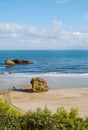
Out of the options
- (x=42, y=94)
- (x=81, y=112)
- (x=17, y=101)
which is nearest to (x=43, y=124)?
(x=81, y=112)

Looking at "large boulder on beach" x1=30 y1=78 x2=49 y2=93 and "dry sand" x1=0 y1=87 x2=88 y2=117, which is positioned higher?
"large boulder on beach" x1=30 y1=78 x2=49 y2=93

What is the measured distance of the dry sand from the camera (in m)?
31.3

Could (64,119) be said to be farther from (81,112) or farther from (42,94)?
(42,94)

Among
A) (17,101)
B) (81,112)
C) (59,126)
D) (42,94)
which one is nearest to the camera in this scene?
(59,126)

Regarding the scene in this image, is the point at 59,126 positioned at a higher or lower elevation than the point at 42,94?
higher

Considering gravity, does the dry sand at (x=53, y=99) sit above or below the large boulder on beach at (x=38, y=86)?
below

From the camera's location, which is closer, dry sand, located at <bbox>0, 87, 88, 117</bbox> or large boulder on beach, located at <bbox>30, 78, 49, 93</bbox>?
dry sand, located at <bbox>0, 87, 88, 117</bbox>

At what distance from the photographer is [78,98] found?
3581 centimetres

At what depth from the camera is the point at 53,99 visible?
3553 cm

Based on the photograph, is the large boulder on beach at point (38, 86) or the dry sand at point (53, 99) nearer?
the dry sand at point (53, 99)

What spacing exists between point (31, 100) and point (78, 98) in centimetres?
505

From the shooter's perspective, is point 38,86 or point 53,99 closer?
point 53,99

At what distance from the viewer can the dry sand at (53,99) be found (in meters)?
31.3

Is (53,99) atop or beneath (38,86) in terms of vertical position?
beneath
